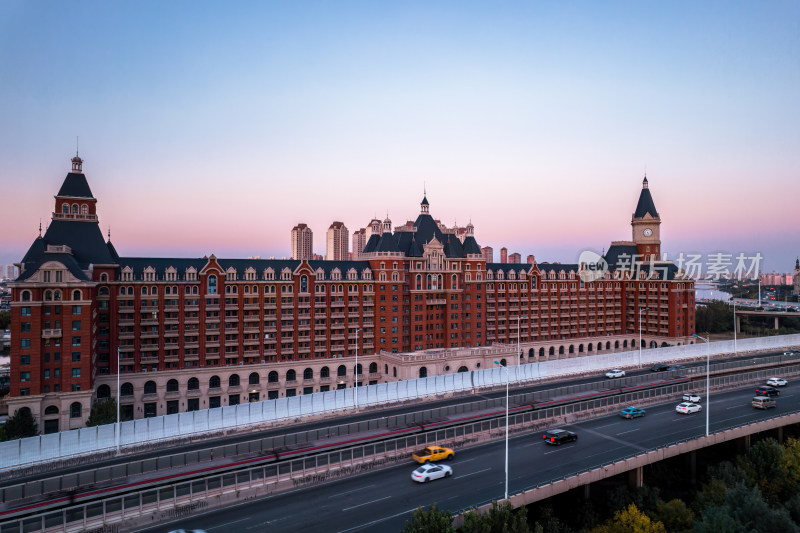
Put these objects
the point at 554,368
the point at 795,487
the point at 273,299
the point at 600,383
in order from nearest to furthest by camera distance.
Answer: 1. the point at 795,487
2. the point at 600,383
3. the point at 554,368
4. the point at 273,299

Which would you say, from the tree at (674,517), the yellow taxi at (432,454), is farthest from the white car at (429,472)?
the tree at (674,517)

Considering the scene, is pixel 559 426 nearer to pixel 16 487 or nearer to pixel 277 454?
pixel 277 454

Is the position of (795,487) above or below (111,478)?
below

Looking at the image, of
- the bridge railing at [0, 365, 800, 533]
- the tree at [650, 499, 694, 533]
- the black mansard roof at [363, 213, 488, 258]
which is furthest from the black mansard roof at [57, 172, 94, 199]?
the tree at [650, 499, 694, 533]

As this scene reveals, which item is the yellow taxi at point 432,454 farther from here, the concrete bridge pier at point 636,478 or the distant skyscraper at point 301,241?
the distant skyscraper at point 301,241

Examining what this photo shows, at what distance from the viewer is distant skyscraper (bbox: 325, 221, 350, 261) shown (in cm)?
17050

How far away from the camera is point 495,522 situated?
35.1m

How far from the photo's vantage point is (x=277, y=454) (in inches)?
1912

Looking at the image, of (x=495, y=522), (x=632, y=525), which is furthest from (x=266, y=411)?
(x=632, y=525)

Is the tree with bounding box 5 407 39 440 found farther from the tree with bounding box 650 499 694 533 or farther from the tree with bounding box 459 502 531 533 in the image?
the tree with bounding box 650 499 694 533

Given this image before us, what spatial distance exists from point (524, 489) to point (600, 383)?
134 ft

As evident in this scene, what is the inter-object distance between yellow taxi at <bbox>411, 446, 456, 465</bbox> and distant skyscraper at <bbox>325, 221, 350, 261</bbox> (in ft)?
407

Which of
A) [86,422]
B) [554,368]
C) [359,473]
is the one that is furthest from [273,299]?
[359,473]

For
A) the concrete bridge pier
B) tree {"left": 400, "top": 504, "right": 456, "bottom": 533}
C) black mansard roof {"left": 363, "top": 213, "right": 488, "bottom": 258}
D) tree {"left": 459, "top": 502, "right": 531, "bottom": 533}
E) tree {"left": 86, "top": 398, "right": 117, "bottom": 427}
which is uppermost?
black mansard roof {"left": 363, "top": 213, "right": 488, "bottom": 258}
